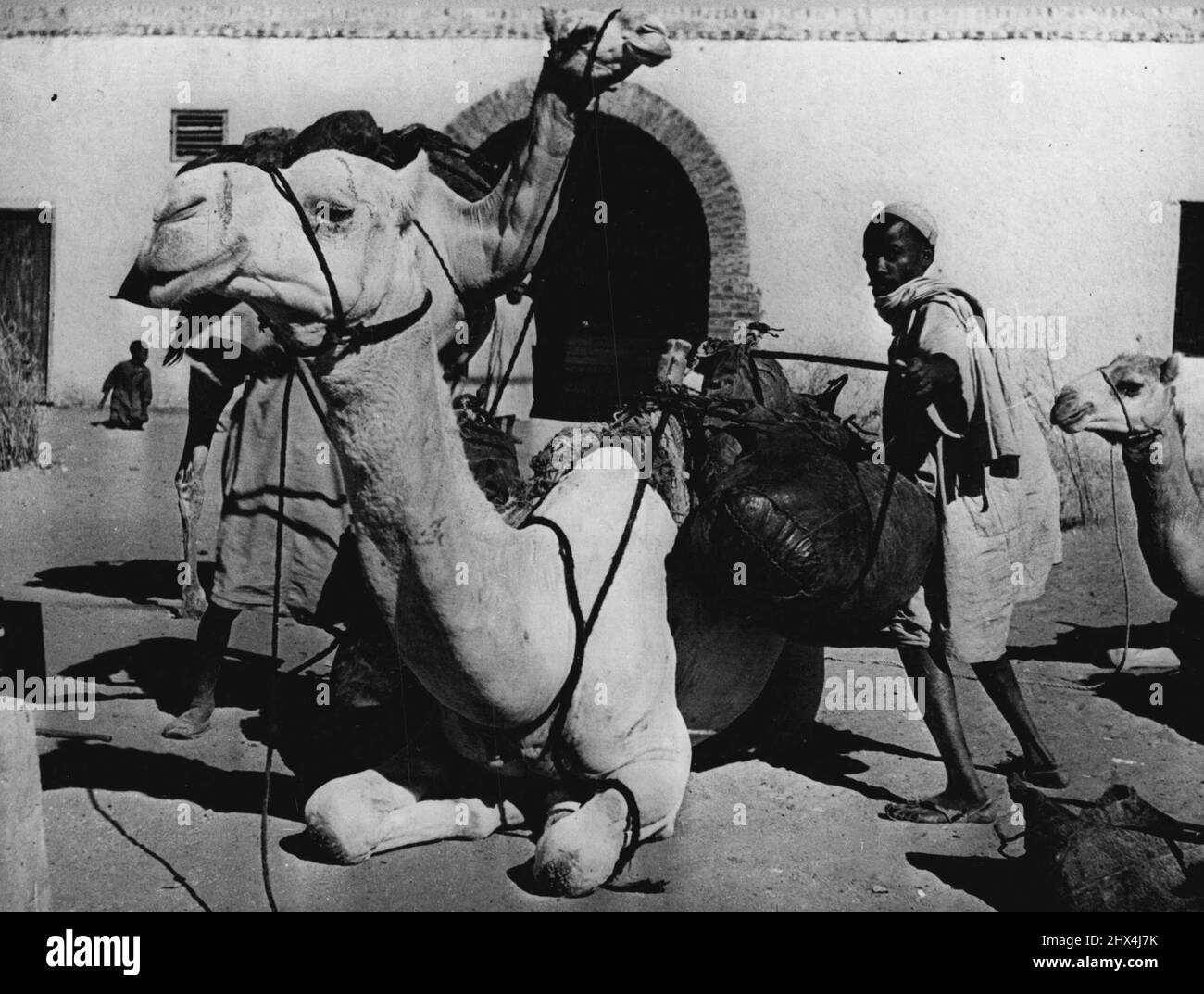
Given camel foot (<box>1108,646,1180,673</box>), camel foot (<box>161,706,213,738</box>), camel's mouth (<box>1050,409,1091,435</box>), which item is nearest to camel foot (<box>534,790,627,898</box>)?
camel foot (<box>161,706,213,738</box>)

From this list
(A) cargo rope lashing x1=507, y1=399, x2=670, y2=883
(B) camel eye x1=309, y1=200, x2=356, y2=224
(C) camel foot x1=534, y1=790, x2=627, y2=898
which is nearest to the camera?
(B) camel eye x1=309, y1=200, x2=356, y2=224

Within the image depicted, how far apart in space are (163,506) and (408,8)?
3.93 metres

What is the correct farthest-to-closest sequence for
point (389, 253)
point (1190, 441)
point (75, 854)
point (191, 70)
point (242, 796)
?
point (191, 70) < point (1190, 441) < point (242, 796) < point (75, 854) < point (389, 253)

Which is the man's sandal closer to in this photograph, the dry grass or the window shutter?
the dry grass

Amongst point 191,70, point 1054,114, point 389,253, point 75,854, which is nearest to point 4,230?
point 191,70

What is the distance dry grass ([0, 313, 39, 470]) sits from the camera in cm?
1080

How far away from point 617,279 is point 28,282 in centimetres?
517

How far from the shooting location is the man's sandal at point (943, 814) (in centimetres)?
511

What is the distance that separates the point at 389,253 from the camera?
11.8 ft

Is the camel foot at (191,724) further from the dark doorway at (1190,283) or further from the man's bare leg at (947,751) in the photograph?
the dark doorway at (1190,283)

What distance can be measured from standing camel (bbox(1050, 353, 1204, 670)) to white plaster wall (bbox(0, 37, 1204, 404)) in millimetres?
4778
